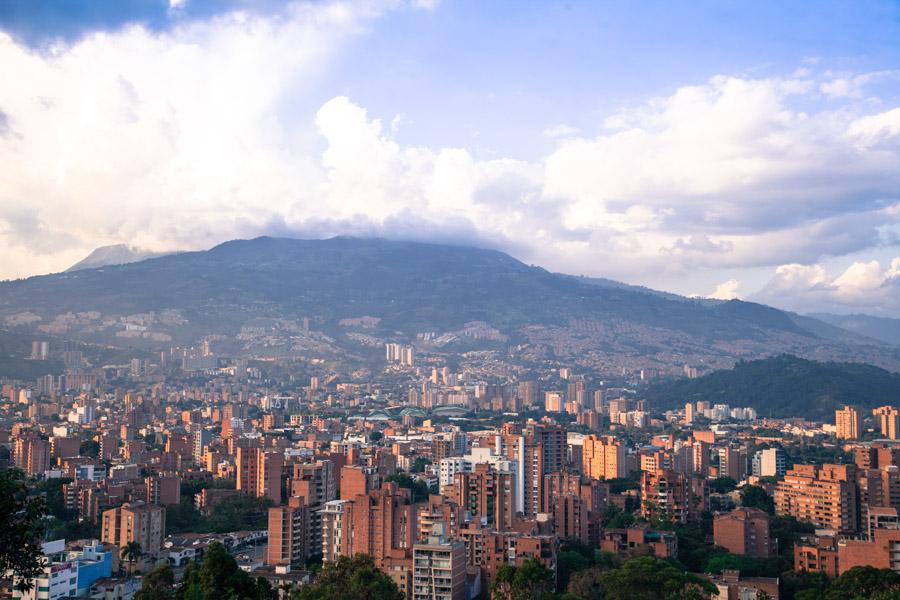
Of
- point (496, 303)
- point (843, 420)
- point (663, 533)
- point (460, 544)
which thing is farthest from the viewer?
point (496, 303)

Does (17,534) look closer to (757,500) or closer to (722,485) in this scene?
(757,500)

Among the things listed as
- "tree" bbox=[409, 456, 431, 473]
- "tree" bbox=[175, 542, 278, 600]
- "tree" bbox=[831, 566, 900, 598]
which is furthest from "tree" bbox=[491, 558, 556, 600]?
"tree" bbox=[409, 456, 431, 473]

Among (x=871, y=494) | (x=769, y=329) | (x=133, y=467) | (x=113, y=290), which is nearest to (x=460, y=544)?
(x=871, y=494)

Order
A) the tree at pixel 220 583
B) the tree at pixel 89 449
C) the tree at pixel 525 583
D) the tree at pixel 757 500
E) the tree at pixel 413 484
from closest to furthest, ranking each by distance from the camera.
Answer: the tree at pixel 220 583 < the tree at pixel 525 583 < the tree at pixel 757 500 < the tree at pixel 413 484 < the tree at pixel 89 449

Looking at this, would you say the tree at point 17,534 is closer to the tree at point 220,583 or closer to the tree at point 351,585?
the tree at point 220,583

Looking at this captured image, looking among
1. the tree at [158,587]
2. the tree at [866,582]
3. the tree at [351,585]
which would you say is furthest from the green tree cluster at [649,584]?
the tree at [158,587]

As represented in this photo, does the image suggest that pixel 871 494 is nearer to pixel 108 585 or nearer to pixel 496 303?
pixel 108 585

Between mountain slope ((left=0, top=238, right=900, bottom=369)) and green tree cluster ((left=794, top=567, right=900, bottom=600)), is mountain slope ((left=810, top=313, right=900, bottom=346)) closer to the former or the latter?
mountain slope ((left=0, top=238, right=900, bottom=369))
